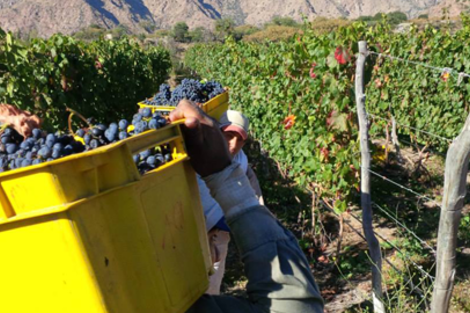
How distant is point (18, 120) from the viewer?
3.63 ft

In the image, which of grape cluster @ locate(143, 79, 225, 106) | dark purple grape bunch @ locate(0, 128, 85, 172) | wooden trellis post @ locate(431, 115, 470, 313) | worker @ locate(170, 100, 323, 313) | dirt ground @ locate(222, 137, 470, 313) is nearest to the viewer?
dark purple grape bunch @ locate(0, 128, 85, 172)

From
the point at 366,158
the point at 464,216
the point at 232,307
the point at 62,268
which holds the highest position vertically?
the point at 62,268

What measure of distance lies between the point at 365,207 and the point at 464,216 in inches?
110

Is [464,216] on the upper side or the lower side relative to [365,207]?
lower

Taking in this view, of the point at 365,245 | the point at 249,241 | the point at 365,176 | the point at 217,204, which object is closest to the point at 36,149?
the point at 249,241

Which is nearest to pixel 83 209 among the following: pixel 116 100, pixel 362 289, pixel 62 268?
pixel 62 268

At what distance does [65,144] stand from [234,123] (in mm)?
952

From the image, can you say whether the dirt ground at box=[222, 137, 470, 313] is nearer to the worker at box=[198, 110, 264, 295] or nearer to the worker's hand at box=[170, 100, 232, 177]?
the worker at box=[198, 110, 264, 295]

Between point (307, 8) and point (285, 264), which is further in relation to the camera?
point (307, 8)

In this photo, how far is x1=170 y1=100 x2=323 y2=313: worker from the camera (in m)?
1.06

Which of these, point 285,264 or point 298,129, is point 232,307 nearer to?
point 285,264

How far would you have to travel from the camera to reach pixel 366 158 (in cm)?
338

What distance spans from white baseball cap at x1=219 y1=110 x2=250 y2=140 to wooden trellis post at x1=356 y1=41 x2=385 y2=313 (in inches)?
68.5

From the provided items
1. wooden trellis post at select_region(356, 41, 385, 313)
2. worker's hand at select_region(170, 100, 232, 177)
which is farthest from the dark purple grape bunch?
wooden trellis post at select_region(356, 41, 385, 313)
